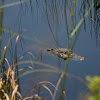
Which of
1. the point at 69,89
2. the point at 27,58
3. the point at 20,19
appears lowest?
the point at 69,89

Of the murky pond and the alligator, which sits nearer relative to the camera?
the murky pond

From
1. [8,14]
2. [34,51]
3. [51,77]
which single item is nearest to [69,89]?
[51,77]

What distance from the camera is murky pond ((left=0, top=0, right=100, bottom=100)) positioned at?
136cm

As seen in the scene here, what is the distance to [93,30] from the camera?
204 centimetres

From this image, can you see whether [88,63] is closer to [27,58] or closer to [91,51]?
[91,51]

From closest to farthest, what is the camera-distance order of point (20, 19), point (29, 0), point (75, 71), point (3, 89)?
point (3, 89) → point (75, 71) → point (20, 19) → point (29, 0)

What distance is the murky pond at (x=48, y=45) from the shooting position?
136 centimetres

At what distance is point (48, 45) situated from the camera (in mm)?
1853

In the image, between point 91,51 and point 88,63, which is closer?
point 88,63

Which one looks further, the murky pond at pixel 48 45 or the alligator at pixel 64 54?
the alligator at pixel 64 54

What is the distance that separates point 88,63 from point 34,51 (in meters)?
0.41

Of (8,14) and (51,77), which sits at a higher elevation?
(8,14)

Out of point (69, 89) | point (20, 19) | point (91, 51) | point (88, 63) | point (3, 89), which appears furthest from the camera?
point (20, 19)

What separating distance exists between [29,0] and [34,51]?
802mm
